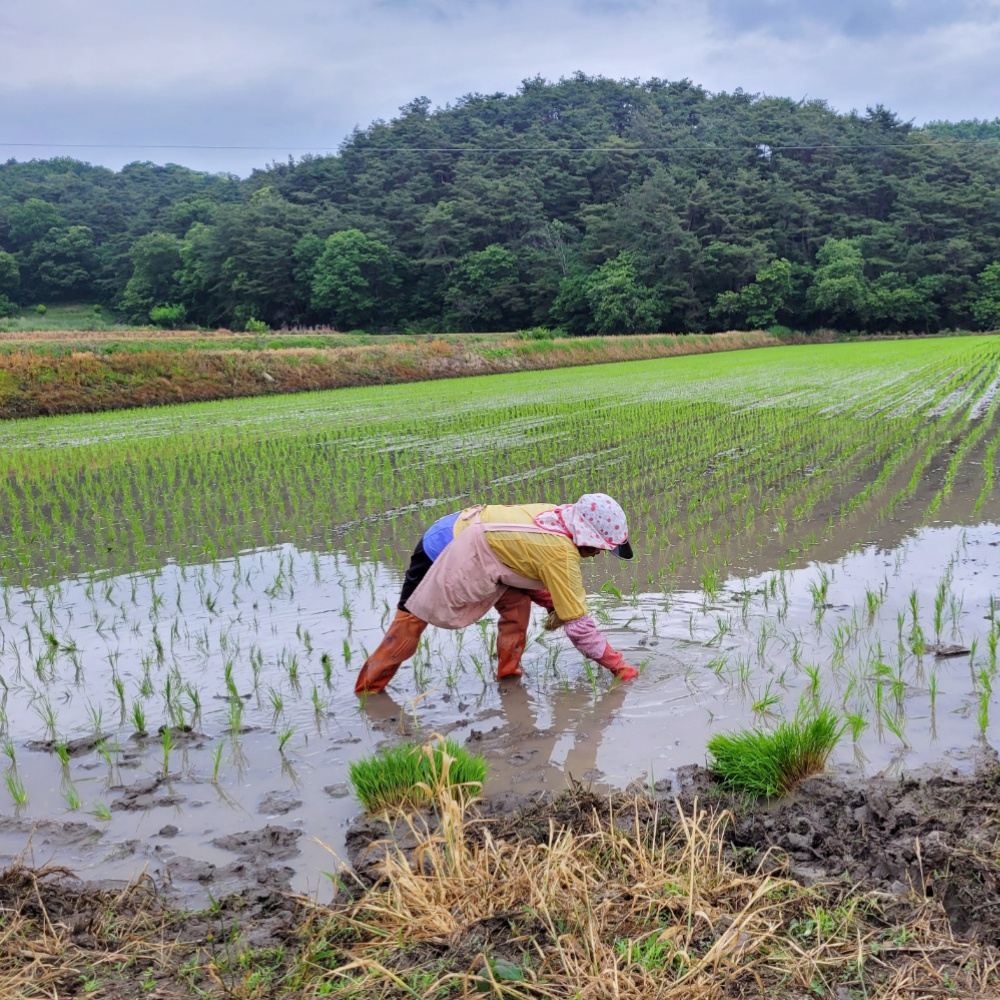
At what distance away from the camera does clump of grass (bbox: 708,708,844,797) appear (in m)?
2.78

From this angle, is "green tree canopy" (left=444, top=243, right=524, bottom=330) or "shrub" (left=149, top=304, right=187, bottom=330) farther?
"shrub" (left=149, top=304, right=187, bottom=330)

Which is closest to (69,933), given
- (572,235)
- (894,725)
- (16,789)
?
(16,789)

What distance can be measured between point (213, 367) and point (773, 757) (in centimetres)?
1929

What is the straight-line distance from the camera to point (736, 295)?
45.7 meters

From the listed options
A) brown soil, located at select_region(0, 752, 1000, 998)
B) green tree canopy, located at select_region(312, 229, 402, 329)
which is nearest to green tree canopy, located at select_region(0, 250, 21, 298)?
green tree canopy, located at select_region(312, 229, 402, 329)

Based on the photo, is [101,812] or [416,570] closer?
[101,812]

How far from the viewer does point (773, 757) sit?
2791 millimetres

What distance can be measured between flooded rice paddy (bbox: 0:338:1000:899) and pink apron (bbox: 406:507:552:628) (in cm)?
38

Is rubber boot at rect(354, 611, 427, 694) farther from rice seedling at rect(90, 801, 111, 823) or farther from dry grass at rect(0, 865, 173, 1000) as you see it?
dry grass at rect(0, 865, 173, 1000)

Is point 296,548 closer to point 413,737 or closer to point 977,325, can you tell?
point 413,737

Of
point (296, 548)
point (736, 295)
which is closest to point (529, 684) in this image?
point (296, 548)

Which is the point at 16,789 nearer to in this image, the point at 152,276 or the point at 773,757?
the point at 773,757

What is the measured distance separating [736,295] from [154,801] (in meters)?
46.0

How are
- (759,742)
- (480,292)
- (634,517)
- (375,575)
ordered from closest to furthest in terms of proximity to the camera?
(759,742) < (375,575) < (634,517) < (480,292)
